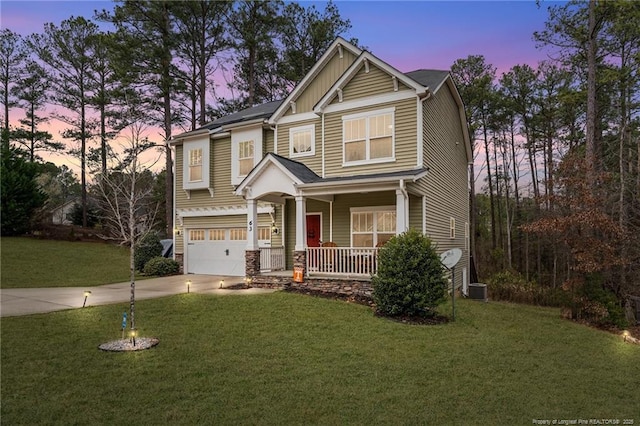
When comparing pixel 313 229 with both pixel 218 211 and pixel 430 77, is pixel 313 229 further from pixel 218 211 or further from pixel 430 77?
pixel 430 77

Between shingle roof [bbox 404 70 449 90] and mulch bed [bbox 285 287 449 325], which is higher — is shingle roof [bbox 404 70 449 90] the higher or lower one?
the higher one

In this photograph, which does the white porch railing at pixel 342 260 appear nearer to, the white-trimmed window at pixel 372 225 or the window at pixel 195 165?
the white-trimmed window at pixel 372 225

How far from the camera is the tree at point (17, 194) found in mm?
21453

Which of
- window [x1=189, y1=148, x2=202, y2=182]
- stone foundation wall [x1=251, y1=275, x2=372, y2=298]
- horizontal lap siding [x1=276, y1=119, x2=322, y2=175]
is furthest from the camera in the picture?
window [x1=189, y1=148, x2=202, y2=182]

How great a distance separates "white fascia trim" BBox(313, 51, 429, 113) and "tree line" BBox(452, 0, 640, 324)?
16.0 feet

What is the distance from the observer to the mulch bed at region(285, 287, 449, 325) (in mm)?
8273

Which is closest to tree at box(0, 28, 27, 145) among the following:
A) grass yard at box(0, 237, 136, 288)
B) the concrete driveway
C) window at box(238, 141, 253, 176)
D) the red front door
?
grass yard at box(0, 237, 136, 288)

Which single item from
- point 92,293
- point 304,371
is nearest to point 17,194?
point 92,293

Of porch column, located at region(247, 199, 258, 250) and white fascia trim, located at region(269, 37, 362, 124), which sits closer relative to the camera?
porch column, located at region(247, 199, 258, 250)

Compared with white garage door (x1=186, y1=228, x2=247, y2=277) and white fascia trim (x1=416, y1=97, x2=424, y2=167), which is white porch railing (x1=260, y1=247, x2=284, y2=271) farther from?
white fascia trim (x1=416, y1=97, x2=424, y2=167)

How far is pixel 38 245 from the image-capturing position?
2102 cm

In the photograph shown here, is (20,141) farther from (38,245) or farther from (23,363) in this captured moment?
(23,363)

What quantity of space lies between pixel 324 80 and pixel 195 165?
669 cm

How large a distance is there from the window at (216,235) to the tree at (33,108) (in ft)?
69.6
